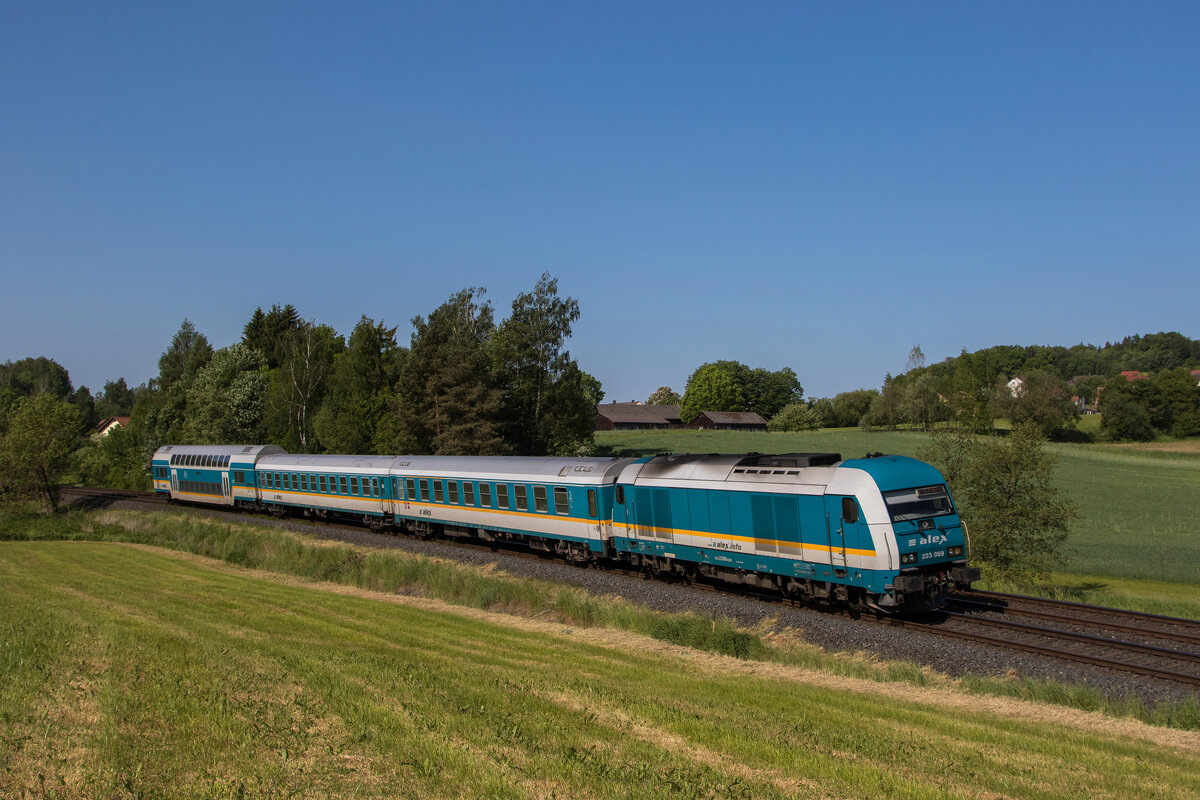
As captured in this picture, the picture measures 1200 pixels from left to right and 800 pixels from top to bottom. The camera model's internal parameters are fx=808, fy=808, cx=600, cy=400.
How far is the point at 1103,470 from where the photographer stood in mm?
71375

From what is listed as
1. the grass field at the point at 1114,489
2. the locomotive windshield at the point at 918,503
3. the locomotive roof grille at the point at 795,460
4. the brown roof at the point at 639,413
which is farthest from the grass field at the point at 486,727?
the brown roof at the point at 639,413

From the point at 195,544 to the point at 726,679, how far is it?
97.2ft

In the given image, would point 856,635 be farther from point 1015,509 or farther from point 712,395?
point 712,395

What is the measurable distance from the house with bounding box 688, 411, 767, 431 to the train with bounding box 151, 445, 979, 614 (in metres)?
106

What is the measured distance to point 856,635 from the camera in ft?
55.2

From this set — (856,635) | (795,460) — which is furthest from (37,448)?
(856,635)

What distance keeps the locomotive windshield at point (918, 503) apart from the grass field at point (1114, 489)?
12884mm

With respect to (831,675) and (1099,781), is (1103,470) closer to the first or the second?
(831,675)

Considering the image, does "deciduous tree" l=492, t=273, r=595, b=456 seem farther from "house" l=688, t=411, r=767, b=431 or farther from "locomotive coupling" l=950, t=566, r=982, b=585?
"house" l=688, t=411, r=767, b=431

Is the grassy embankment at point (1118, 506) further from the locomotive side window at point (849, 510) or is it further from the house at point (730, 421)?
the house at point (730, 421)

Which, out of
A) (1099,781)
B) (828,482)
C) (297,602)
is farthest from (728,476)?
(1099,781)

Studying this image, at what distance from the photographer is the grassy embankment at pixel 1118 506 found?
28.5 metres

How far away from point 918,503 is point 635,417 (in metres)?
132

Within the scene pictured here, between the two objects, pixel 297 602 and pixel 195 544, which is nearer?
pixel 297 602
